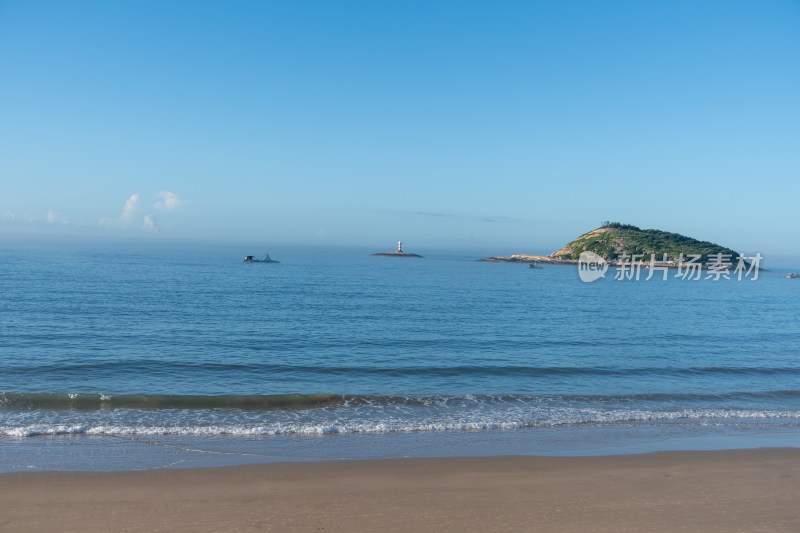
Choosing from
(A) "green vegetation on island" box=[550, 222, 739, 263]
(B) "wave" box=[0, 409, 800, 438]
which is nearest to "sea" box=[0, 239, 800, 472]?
(B) "wave" box=[0, 409, 800, 438]

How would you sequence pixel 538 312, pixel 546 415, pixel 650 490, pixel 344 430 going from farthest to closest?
pixel 538 312 < pixel 546 415 < pixel 344 430 < pixel 650 490

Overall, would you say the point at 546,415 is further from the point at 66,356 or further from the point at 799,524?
the point at 66,356

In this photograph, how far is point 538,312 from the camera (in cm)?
3509

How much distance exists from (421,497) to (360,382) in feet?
27.4

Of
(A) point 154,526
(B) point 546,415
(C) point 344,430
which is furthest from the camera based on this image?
(B) point 546,415

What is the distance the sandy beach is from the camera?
771 centimetres

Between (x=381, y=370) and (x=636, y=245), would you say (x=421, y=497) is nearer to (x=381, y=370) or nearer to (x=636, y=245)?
(x=381, y=370)

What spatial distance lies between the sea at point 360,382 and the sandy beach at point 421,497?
0.80 meters

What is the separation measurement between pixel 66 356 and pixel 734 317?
40.7 meters

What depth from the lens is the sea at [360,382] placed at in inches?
453

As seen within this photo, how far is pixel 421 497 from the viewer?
871 centimetres

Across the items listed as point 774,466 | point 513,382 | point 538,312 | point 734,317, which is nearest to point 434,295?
point 538,312
